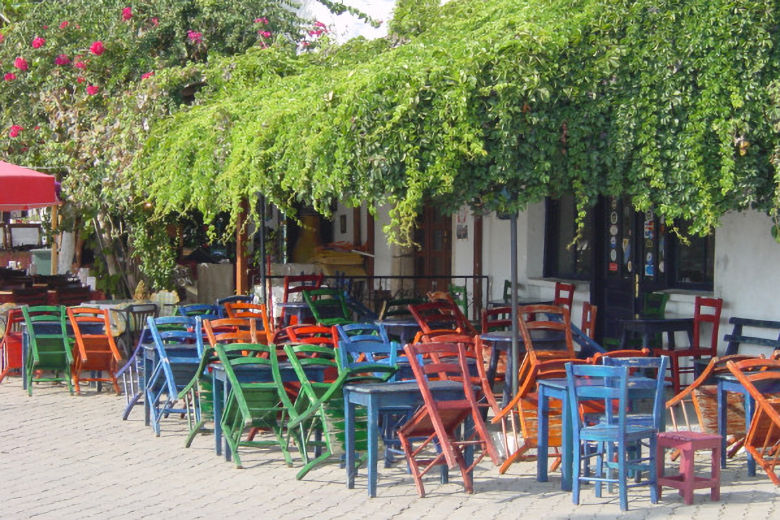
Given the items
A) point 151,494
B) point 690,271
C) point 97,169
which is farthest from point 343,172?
point 97,169

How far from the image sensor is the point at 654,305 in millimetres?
10875

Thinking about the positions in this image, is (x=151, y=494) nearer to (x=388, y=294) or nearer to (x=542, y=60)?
(x=542, y=60)

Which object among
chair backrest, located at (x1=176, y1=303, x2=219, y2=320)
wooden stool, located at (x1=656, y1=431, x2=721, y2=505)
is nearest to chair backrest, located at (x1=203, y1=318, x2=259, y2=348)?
chair backrest, located at (x1=176, y1=303, x2=219, y2=320)

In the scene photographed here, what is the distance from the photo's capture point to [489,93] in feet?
24.5

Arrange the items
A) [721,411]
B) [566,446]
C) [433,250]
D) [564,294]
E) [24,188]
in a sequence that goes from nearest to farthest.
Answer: [566,446] < [721,411] < [24,188] < [564,294] < [433,250]

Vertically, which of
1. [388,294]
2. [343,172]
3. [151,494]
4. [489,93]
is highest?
[489,93]

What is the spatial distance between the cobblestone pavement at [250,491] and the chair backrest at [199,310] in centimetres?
230

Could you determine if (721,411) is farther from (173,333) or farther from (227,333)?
(173,333)

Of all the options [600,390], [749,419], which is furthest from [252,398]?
[749,419]

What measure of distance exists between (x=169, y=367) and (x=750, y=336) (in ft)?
16.6

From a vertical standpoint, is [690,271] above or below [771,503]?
above

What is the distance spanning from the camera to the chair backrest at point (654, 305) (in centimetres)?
1069

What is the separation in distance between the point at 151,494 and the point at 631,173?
4.02 meters

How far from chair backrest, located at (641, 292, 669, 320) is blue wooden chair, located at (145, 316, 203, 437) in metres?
4.66
